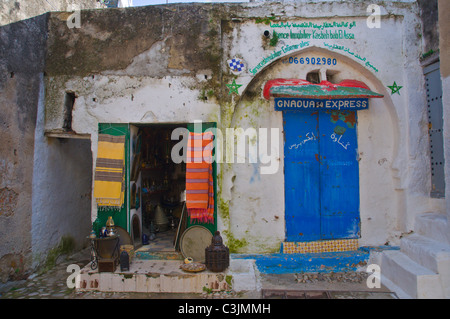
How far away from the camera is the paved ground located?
4.74 meters

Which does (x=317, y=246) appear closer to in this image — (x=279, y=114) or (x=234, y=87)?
(x=279, y=114)

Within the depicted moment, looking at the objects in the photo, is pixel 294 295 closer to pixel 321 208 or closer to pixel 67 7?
pixel 321 208

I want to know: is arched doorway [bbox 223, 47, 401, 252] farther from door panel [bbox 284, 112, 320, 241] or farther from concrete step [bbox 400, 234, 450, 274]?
concrete step [bbox 400, 234, 450, 274]

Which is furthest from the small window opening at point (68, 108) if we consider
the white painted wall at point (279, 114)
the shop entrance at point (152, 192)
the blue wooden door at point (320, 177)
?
the blue wooden door at point (320, 177)

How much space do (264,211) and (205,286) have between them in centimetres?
170

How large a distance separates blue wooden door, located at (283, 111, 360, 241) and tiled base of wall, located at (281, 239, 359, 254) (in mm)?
96

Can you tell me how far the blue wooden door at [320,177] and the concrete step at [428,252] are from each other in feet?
4.13

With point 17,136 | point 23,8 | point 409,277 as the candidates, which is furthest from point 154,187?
point 409,277

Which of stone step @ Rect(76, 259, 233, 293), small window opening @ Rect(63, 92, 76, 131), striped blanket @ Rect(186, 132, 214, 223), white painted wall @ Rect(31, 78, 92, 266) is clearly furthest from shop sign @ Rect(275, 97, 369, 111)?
white painted wall @ Rect(31, 78, 92, 266)

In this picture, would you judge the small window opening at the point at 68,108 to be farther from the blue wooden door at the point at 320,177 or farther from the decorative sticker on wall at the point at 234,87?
the blue wooden door at the point at 320,177

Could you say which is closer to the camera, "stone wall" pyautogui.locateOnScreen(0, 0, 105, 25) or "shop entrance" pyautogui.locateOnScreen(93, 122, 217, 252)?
"stone wall" pyautogui.locateOnScreen(0, 0, 105, 25)

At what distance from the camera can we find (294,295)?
15.4 feet

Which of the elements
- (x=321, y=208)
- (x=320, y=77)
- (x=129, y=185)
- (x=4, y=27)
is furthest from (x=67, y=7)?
(x=321, y=208)

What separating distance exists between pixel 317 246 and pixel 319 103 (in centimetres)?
252
